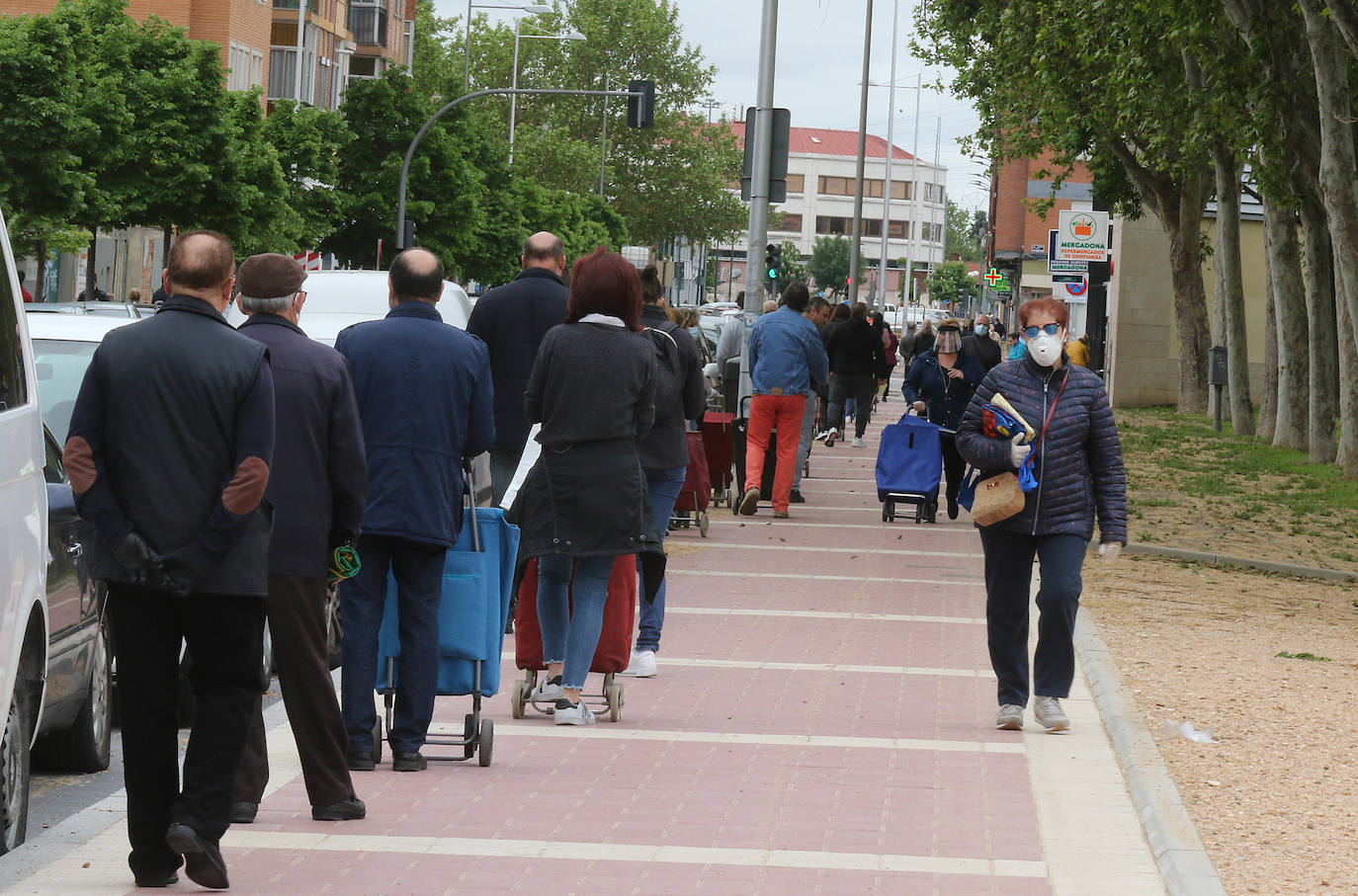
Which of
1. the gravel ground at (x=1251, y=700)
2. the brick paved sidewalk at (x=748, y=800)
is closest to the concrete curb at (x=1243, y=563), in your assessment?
the gravel ground at (x=1251, y=700)

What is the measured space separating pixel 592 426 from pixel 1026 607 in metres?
2.10

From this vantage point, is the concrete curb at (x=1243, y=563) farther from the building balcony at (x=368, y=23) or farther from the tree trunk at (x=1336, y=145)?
the building balcony at (x=368, y=23)

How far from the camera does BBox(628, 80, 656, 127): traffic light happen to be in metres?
44.3

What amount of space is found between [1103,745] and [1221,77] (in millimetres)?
21636

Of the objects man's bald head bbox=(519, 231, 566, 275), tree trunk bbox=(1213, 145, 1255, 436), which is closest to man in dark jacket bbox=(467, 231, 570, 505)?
man's bald head bbox=(519, 231, 566, 275)

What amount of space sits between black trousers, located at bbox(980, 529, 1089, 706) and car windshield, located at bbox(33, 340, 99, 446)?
407cm

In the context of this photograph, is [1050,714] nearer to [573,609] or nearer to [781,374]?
[573,609]

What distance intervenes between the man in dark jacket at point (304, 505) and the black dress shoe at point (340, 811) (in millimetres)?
123

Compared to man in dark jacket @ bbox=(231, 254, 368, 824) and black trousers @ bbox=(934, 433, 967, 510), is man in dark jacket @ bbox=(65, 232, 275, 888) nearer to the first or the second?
man in dark jacket @ bbox=(231, 254, 368, 824)

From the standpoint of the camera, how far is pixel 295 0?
72625 millimetres

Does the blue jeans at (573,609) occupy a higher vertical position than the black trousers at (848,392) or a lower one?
lower

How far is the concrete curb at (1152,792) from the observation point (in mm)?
6441

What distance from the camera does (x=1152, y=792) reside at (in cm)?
766

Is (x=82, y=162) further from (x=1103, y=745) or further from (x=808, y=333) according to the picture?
(x=1103, y=745)
